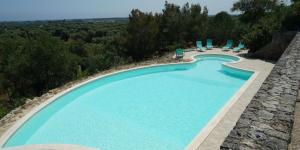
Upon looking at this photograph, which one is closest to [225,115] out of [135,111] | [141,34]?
[135,111]

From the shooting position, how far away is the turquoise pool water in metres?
5.75

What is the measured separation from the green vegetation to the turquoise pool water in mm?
4242

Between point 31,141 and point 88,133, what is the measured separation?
56.6 inches

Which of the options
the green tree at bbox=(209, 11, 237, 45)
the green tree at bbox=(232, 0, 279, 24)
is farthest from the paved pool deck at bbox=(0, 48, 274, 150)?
the green tree at bbox=(232, 0, 279, 24)

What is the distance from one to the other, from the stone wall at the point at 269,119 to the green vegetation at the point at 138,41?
1049cm

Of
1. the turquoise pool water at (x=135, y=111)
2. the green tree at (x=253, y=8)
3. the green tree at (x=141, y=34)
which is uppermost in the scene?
the green tree at (x=253, y=8)

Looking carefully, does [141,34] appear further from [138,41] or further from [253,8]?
[253,8]

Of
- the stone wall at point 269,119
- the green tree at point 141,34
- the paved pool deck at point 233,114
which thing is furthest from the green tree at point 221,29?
the stone wall at point 269,119

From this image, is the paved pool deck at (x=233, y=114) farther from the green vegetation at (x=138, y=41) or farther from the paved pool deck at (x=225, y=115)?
the green vegetation at (x=138, y=41)

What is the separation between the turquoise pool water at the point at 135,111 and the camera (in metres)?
5.75

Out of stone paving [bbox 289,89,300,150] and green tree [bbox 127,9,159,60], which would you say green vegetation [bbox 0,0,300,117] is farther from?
stone paving [bbox 289,89,300,150]

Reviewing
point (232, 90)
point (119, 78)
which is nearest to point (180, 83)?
point (232, 90)

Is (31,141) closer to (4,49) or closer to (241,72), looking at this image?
(241,72)

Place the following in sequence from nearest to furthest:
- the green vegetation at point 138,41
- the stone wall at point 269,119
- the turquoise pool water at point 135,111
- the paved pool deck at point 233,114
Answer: the stone wall at point 269,119 < the paved pool deck at point 233,114 < the turquoise pool water at point 135,111 < the green vegetation at point 138,41
